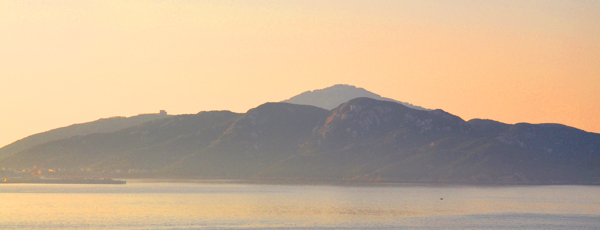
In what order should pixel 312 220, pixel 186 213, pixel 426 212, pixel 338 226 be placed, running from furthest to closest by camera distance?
pixel 426 212, pixel 186 213, pixel 312 220, pixel 338 226

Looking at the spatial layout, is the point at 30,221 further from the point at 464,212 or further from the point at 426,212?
the point at 464,212

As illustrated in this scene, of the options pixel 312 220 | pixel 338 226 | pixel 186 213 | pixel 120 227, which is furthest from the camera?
pixel 186 213

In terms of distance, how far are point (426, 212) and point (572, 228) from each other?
45.1m

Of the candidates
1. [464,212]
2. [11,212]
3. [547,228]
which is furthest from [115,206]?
[547,228]

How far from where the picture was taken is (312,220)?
163125mm

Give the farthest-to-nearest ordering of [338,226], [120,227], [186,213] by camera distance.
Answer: [186,213], [338,226], [120,227]

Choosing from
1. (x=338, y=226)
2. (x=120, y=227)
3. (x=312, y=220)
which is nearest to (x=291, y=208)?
(x=312, y=220)

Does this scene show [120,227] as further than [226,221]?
No

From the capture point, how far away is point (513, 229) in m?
153

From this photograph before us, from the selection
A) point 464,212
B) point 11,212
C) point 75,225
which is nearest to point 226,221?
point 75,225

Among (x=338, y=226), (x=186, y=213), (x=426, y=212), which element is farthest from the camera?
(x=426, y=212)

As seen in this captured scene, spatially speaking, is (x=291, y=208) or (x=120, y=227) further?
(x=291, y=208)

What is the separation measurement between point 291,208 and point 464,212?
176 ft

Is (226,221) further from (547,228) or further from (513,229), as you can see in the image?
(547,228)
